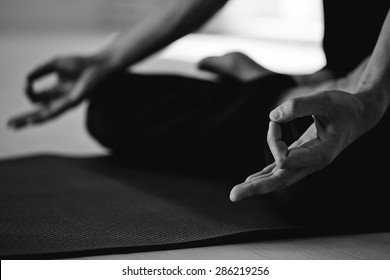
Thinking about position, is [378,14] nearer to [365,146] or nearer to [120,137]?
[365,146]

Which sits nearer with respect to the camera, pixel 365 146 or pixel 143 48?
pixel 365 146

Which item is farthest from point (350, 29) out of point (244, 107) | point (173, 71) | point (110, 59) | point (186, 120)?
point (173, 71)

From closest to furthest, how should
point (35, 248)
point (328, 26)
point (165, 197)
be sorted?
point (35, 248), point (165, 197), point (328, 26)

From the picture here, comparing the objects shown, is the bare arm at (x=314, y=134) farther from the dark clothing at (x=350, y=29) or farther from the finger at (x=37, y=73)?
the finger at (x=37, y=73)

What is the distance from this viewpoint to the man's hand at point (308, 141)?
2.88ft

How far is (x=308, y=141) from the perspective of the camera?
0.91 m

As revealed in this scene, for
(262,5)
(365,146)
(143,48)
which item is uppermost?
(262,5)

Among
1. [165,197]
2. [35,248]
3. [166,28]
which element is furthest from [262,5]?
[35,248]

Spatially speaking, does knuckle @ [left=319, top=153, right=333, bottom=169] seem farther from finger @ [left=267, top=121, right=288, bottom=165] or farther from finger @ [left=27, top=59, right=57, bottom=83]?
finger @ [left=27, top=59, right=57, bottom=83]

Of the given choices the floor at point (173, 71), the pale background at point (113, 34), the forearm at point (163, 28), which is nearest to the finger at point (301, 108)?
the floor at point (173, 71)

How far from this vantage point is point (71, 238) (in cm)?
97

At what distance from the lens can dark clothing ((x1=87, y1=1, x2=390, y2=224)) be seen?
1067mm

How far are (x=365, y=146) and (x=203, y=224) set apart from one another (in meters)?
0.32

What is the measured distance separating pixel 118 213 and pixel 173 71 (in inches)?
123
